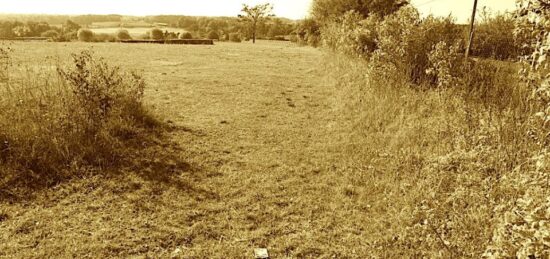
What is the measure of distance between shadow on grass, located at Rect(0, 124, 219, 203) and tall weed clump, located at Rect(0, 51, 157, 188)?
2 cm

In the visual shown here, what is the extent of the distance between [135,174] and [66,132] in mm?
1388

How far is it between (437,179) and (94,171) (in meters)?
4.80

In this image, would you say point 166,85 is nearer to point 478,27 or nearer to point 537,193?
point 478,27

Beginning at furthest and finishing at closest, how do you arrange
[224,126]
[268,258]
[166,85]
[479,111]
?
[166,85]
[224,126]
[479,111]
[268,258]

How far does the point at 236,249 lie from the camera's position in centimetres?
384

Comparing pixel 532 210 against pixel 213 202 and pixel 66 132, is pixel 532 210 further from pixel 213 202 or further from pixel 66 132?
pixel 66 132

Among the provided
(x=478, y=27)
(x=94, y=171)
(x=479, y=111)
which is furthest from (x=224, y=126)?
(x=478, y=27)

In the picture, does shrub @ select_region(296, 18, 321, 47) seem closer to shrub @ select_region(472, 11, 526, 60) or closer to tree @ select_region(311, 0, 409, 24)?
tree @ select_region(311, 0, 409, 24)

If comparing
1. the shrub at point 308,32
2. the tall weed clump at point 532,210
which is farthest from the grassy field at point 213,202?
the shrub at point 308,32

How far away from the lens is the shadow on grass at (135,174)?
4.78 m

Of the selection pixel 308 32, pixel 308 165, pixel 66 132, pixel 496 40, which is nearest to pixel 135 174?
pixel 66 132

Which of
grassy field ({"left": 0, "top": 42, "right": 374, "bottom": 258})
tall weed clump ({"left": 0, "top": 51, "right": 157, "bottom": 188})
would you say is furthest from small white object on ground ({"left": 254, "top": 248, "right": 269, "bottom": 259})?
tall weed clump ({"left": 0, "top": 51, "right": 157, "bottom": 188})

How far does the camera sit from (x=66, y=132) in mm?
5656

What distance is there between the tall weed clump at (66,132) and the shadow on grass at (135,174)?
19 millimetres
